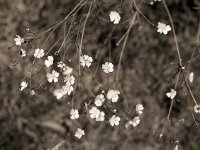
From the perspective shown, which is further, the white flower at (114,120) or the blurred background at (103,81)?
the blurred background at (103,81)

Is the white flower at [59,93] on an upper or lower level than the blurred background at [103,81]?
upper

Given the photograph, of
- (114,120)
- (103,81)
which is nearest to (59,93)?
(114,120)

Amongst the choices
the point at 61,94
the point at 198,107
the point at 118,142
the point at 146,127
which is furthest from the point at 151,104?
the point at 61,94

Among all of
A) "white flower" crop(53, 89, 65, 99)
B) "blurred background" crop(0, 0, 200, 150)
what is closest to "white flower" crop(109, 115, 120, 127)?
"white flower" crop(53, 89, 65, 99)

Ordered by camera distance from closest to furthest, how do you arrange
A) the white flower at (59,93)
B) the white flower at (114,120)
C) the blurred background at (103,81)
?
the white flower at (59,93), the white flower at (114,120), the blurred background at (103,81)

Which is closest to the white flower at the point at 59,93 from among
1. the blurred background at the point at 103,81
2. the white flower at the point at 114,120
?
the white flower at the point at 114,120

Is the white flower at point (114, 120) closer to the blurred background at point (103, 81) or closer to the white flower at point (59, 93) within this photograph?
the white flower at point (59, 93)

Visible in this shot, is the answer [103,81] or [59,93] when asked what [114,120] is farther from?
[103,81]

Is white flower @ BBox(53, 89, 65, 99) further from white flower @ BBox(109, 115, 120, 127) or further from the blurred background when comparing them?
the blurred background
